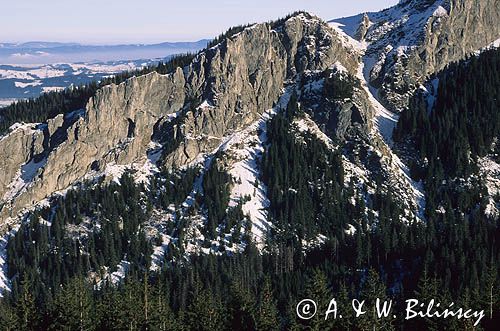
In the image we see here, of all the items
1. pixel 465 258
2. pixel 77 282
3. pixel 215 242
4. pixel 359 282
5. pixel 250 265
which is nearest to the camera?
pixel 77 282

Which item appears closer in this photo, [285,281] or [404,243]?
[285,281]

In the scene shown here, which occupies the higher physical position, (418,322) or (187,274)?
(418,322)

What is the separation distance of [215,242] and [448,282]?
239 ft

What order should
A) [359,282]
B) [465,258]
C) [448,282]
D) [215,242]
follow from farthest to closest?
[215,242], [359,282], [465,258], [448,282]

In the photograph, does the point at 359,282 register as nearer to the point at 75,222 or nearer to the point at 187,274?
the point at 187,274

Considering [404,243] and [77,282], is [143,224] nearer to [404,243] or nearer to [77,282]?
[404,243]

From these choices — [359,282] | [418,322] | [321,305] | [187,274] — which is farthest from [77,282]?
[359,282]

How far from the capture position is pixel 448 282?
463 feet

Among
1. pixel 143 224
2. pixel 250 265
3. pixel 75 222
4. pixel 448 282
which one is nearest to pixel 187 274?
pixel 250 265

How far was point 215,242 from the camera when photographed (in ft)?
627

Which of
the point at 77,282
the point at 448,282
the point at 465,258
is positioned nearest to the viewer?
the point at 77,282

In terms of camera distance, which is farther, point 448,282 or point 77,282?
point 448,282

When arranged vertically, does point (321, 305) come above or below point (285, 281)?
above

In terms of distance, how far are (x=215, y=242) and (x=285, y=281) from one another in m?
35.8
